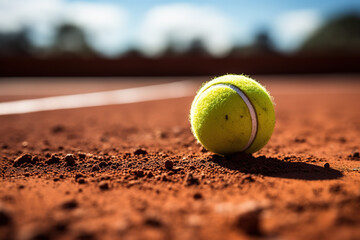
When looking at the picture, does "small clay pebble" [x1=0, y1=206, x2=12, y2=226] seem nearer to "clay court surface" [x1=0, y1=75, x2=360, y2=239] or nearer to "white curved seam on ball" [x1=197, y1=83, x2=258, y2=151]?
"clay court surface" [x1=0, y1=75, x2=360, y2=239]

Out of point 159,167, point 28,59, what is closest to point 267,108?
point 159,167

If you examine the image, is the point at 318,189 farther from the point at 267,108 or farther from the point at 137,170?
the point at 137,170

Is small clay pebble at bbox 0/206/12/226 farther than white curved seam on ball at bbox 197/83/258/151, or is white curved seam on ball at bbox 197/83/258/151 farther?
white curved seam on ball at bbox 197/83/258/151

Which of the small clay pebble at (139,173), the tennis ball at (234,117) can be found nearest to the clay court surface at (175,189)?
the small clay pebble at (139,173)

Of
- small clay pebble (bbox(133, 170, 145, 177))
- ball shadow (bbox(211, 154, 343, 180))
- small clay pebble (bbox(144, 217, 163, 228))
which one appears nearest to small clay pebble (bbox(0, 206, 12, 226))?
small clay pebble (bbox(144, 217, 163, 228))

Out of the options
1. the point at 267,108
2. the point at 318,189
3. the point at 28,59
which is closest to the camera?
Result: the point at 318,189

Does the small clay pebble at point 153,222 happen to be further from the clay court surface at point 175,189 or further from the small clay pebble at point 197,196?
the small clay pebble at point 197,196

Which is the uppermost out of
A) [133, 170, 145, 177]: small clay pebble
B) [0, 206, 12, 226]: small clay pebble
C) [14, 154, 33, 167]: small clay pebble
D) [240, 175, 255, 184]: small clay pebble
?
[240, 175, 255, 184]: small clay pebble
